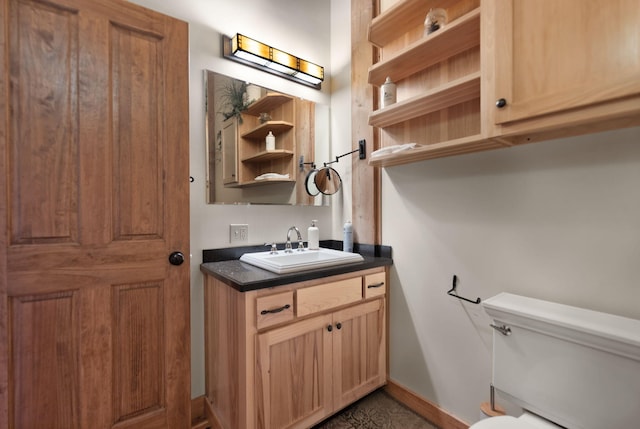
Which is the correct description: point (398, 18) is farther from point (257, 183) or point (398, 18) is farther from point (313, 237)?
point (313, 237)

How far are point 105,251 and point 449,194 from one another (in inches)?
67.4

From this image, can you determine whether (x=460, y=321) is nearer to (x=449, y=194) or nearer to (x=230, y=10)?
(x=449, y=194)

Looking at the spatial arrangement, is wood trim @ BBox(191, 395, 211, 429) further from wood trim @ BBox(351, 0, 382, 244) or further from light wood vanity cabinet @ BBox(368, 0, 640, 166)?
light wood vanity cabinet @ BBox(368, 0, 640, 166)

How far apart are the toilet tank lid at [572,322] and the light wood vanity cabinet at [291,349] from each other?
71 cm

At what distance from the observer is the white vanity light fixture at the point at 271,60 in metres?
1.73

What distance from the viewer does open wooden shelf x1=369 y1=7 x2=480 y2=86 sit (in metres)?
1.27

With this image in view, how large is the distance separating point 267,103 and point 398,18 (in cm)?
92

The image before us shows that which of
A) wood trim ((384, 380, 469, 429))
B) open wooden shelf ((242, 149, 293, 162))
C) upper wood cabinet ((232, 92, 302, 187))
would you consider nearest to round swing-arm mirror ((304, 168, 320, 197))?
upper wood cabinet ((232, 92, 302, 187))

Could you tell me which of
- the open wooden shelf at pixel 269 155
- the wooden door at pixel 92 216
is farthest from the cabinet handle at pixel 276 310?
the open wooden shelf at pixel 269 155

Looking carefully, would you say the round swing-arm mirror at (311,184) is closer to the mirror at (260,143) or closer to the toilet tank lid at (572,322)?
the mirror at (260,143)

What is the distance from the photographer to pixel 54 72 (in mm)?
1174

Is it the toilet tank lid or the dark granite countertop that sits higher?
the dark granite countertop

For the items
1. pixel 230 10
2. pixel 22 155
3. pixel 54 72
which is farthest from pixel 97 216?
pixel 230 10

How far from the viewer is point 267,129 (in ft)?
6.29
